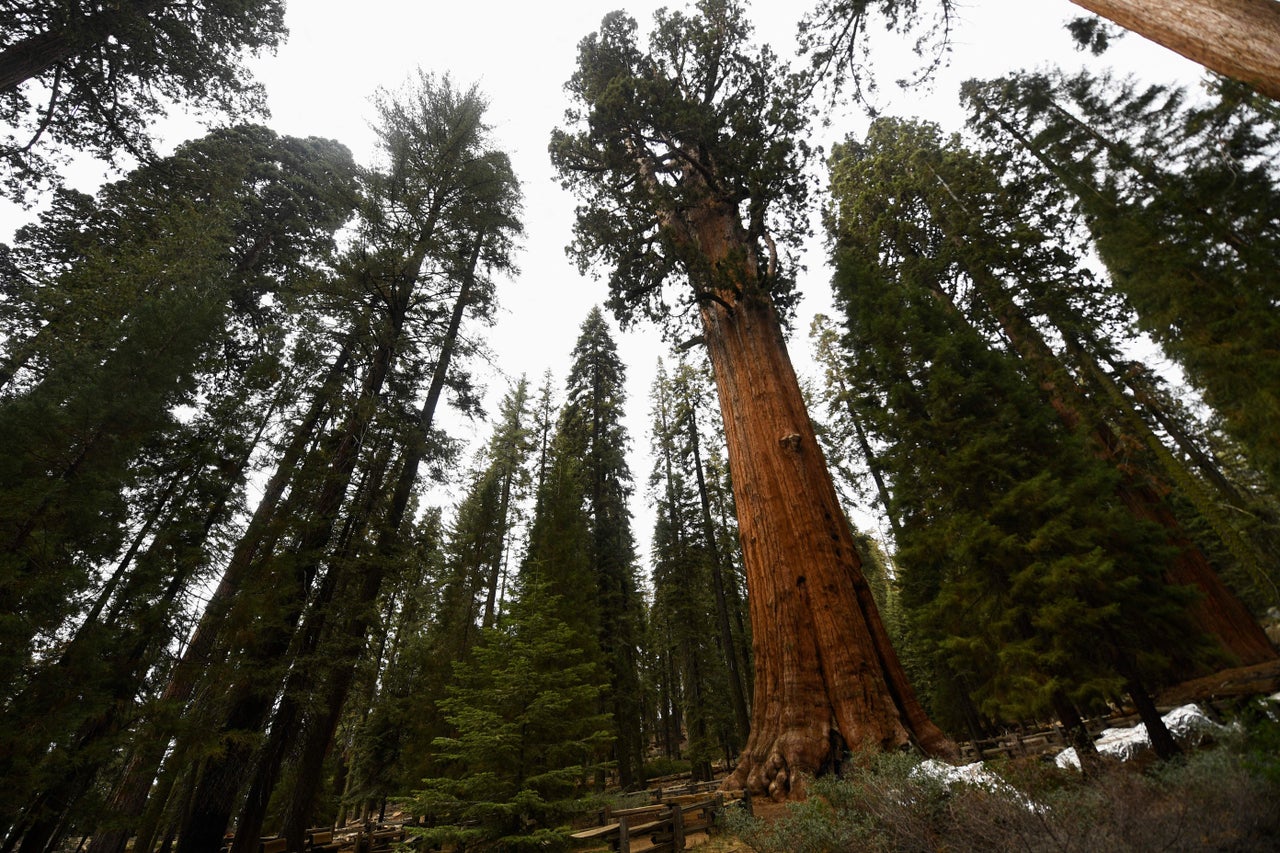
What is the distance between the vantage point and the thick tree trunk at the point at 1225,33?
150 inches

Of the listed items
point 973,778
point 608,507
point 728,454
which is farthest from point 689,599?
point 973,778

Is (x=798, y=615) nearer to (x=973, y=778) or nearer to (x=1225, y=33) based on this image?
(x=973, y=778)

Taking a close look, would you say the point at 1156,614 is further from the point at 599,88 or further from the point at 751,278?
the point at 599,88

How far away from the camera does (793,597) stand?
22.0 ft

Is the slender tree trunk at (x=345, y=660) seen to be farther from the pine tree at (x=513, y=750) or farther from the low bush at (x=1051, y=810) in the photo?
the low bush at (x=1051, y=810)

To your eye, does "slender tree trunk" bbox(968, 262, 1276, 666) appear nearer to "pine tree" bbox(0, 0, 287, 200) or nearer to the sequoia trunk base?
the sequoia trunk base

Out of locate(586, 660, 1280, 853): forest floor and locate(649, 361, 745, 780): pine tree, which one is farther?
locate(649, 361, 745, 780): pine tree

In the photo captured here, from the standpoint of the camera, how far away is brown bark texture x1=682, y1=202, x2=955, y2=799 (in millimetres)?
5855

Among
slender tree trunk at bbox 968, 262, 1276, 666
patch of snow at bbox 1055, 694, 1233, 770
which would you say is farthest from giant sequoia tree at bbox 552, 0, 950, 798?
slender tree trunk at bbox 968, 262, 1276, 666

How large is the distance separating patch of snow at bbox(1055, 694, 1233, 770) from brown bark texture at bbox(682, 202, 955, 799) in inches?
74.8

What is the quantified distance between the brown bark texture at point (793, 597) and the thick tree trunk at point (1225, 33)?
16.8ft

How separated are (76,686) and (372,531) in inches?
164

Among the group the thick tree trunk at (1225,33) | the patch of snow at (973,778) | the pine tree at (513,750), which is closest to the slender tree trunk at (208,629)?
the pine tree at (513,750)

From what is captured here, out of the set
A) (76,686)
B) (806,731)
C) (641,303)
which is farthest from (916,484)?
(76,686)
